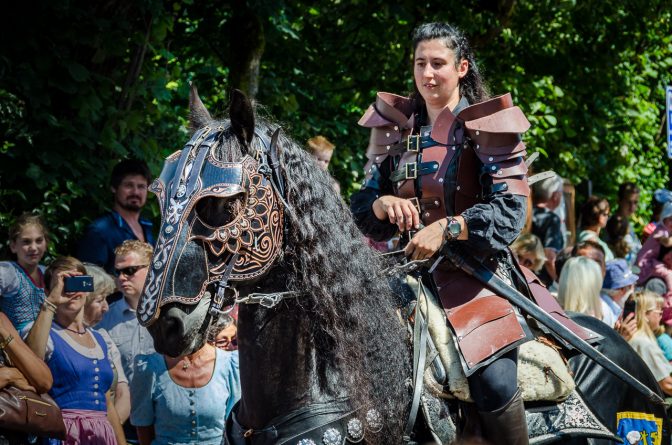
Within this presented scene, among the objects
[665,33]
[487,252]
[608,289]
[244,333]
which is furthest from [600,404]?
[665,33]

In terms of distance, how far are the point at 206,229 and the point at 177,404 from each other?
2276mm

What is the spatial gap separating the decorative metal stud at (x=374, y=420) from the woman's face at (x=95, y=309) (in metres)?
3.07

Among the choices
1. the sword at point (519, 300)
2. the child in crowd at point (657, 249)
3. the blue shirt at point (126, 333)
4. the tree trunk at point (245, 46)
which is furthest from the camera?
the child in crowd at point (657, 249)

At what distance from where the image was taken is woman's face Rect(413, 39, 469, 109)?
14.9 feet

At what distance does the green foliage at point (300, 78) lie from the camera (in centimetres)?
786

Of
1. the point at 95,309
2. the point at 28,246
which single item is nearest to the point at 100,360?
the point at 95,309

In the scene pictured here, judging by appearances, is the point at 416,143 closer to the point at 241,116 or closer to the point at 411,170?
the point at 411,170

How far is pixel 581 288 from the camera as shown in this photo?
727 centimetres

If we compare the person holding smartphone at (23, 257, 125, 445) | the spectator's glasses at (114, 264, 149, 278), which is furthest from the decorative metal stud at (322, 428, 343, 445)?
the spectator's glasses at (114, 264, 149, 278)

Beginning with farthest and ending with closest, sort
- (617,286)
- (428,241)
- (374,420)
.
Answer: (617,286)
(428,241)
(374,420)

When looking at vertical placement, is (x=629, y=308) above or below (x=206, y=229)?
below

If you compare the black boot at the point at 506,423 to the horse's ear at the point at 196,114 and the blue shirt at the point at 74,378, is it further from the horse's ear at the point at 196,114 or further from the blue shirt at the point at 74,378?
the blue shirt at the point at 74,378

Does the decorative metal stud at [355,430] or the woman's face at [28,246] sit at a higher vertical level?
the woman's face at [28,246]

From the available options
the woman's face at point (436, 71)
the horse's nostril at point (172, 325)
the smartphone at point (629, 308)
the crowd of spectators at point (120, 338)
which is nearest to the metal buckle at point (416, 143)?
the woman's face at point (436, 71)
